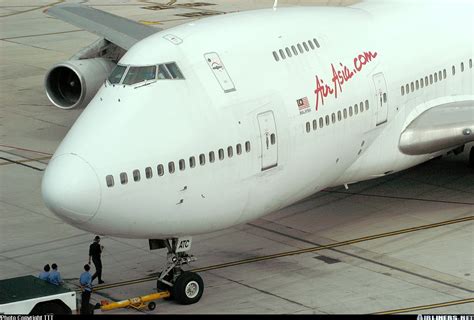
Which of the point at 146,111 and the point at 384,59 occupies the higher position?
the point at 384,59

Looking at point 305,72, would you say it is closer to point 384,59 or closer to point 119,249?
point 384,59

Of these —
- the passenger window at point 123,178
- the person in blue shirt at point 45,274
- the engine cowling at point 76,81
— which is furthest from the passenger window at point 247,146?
the engine cowling at point 76,81

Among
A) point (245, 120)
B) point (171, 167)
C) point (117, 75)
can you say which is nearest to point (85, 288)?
point (171, 167)

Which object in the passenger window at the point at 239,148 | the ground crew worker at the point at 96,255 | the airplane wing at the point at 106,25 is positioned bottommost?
the ground crew worker at the point at 96,255

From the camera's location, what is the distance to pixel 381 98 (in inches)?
1078

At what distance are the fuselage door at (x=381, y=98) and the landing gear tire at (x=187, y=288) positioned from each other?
5965mm

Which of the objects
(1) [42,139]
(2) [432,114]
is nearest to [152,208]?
(2) [432,114]

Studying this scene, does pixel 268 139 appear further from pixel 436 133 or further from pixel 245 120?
pixel 436 133

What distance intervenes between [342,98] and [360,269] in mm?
3577

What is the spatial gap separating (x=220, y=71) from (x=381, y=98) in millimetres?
4949

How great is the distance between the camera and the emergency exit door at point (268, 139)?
2403cm

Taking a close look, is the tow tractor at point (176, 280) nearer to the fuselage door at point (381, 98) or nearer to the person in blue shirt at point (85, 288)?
the person in blue shirt at point (85, 288)

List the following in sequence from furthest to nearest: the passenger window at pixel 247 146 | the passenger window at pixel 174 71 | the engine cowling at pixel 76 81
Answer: the engine cowling at pixel 76 81 → the passenger window at pixel 247 146 → the passenger window at pixel 174 71

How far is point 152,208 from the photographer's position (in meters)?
22.5
